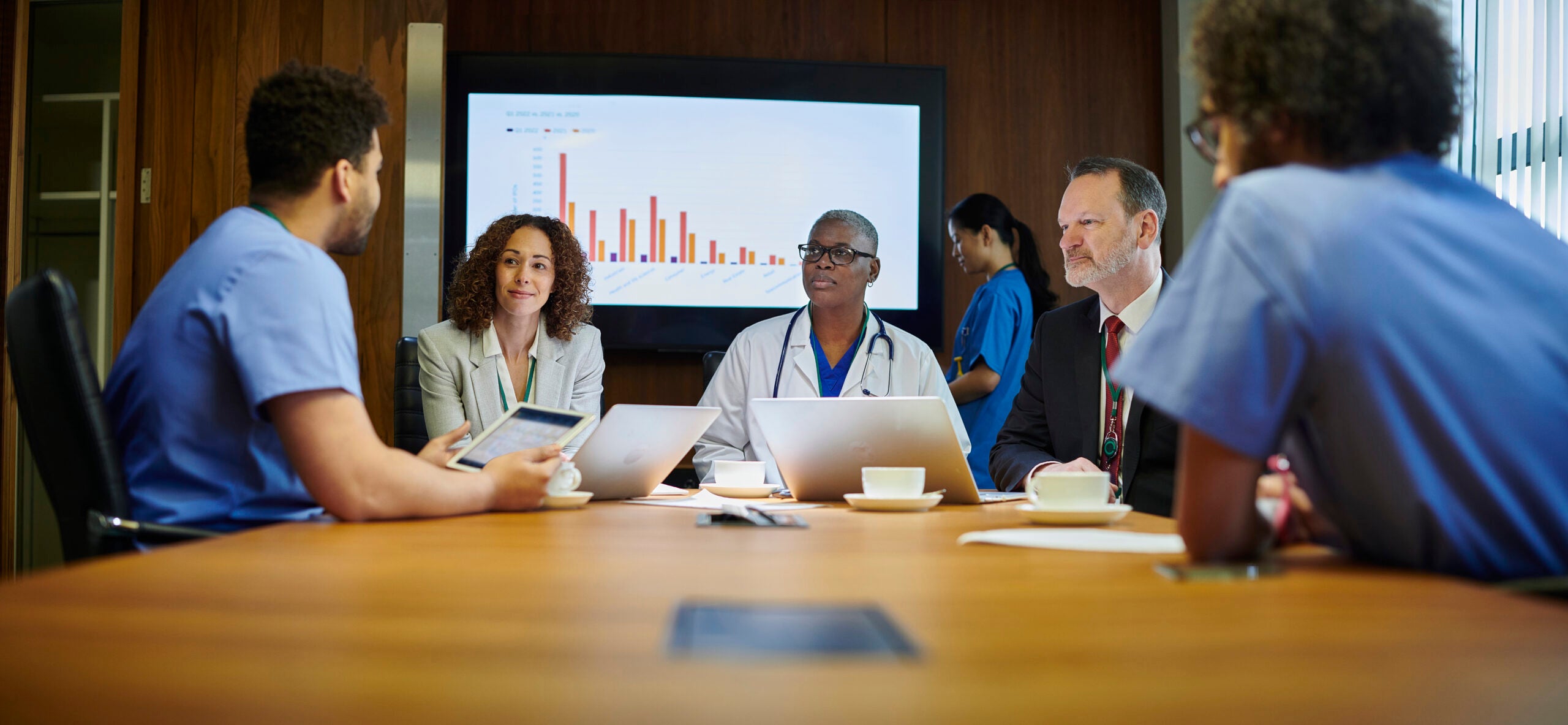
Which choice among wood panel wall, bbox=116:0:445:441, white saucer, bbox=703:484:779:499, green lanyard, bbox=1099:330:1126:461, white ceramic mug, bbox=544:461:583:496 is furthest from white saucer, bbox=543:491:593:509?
wood panel wall, bbox=116:0:445:441

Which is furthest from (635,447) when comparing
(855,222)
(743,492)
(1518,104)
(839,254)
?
(1518,104)

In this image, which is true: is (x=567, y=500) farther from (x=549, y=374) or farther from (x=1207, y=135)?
(x=549, y=374)

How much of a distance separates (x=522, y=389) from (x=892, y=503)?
1.82 metres

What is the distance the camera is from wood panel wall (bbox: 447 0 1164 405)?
172 inches

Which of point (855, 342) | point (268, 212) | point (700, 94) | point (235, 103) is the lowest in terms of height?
point (855, 342)

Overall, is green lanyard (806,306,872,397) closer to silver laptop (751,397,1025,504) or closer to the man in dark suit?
the man in dark suit

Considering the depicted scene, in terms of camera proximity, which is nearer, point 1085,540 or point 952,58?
point 1085,540

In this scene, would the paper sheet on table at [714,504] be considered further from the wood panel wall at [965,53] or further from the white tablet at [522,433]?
the wood panel wall at [965,53]

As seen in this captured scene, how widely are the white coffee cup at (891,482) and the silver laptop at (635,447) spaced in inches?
13.7

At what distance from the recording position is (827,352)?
3.39 meters

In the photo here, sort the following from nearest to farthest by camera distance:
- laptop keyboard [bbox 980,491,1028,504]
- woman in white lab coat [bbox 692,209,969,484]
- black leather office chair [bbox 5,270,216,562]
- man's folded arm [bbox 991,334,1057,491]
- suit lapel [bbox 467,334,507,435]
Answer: black leather office chair [bbox 5,270,216,562]
laptop keyboard [bbox 980,491,1028,504]
man's folded arm [bbox 991,334,1057,491]
suit lapel [bbox 467,334,507,435]
woman in white lab coat [bbox 692,209,969,484]

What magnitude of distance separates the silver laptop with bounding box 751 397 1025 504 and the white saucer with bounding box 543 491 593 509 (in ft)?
1.10

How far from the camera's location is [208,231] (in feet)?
5.04

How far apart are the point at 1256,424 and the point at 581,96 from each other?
3.70 metres
